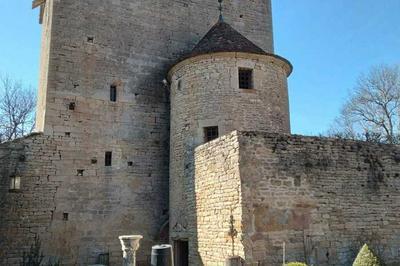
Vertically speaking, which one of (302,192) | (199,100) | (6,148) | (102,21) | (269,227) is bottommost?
(269,227)

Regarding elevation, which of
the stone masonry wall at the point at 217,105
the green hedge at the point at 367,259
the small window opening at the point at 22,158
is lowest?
the green hedge at the point at 367,259

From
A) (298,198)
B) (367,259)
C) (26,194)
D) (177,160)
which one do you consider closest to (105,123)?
(177,160)

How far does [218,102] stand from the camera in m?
12.5

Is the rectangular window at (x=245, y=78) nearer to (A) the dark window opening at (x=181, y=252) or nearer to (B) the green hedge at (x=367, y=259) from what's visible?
(A) the dark window opening at (x=181, y=252)

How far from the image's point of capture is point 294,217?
9570 millimetres

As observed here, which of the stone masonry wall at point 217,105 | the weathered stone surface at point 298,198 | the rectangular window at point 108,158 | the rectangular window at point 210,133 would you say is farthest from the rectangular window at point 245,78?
the rectangular window at point 108,158

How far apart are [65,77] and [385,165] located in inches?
425

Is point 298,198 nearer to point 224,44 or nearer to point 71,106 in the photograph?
point 224,44

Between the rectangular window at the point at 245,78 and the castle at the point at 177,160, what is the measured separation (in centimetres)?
5

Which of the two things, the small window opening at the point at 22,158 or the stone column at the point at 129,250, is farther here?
the small window opening at the point at 22,158

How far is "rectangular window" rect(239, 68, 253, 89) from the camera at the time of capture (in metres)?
12.9

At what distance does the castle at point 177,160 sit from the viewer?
382 inches

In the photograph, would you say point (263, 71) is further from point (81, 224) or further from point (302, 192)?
point (81, 224)

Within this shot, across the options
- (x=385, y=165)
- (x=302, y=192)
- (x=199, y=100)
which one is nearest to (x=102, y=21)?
(x=199, y=100)
